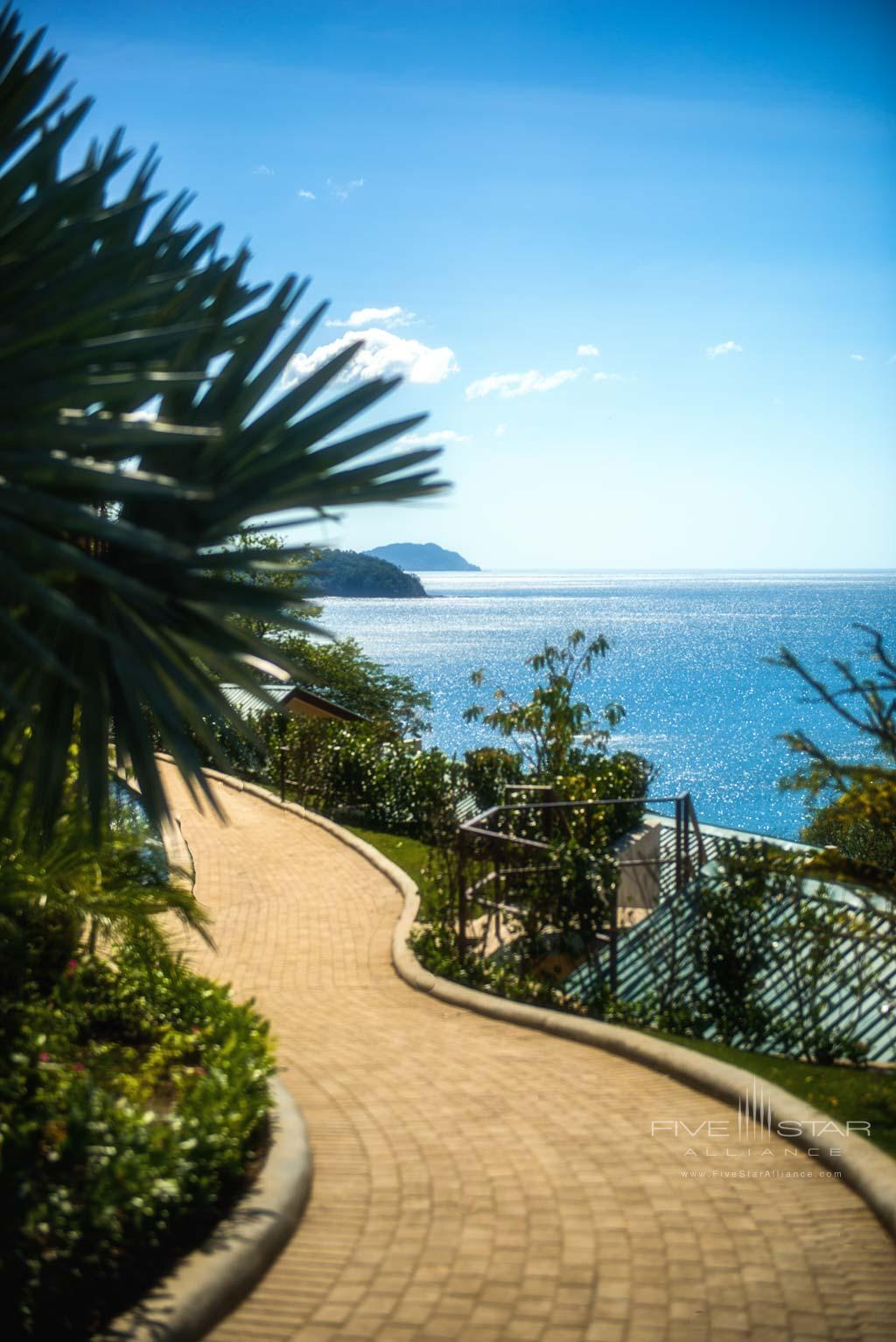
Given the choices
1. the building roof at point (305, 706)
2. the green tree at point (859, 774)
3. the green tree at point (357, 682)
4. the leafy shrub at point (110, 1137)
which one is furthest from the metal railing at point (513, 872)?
the green tree at point (357, 682)

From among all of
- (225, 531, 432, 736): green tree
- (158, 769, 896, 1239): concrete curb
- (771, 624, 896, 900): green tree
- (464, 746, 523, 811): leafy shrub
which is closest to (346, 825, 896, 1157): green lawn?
(158, 769, 896, 1239): concrete curb

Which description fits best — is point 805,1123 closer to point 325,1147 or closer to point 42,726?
point 325,1147

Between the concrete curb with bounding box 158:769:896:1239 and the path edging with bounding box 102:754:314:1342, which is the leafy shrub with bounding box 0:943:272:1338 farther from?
the concrete curb with bounding box 158:769:896:1239

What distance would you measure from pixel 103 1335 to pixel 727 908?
6.15 m

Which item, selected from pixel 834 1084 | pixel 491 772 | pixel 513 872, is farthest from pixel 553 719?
pixel 834 1084

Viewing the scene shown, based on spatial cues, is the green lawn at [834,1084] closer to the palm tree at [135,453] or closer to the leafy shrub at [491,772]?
the palm tree at [135,453]

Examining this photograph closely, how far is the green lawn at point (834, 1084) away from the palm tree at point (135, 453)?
13.6 feet

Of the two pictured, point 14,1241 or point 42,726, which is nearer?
point 14,1241

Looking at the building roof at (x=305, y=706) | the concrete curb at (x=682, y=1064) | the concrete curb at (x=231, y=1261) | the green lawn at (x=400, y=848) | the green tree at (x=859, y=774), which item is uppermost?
the green tree at (x=859, y=774)

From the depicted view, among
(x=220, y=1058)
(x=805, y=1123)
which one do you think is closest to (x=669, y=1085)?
(x=805, y=1123)

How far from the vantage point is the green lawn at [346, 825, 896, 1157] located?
6277 mm

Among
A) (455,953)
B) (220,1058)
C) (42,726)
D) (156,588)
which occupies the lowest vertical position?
(455,953)

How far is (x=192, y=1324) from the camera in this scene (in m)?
3.99

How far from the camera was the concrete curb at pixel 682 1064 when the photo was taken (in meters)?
5.48
